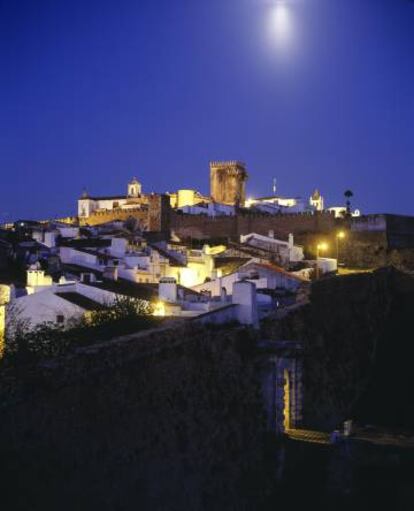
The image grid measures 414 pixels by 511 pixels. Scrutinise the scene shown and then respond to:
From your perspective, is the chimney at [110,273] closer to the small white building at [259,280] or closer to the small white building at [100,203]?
the small white building at [259,280]

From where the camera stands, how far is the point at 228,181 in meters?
68.1

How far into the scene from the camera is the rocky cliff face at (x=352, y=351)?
14815 mm

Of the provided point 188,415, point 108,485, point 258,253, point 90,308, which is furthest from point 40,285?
point 258,253

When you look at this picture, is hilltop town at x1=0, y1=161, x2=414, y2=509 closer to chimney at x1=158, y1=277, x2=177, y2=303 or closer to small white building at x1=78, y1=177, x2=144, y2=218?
chimney at x1=158, y1=277, x2=177, y2=303

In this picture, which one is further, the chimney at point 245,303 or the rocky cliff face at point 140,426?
the chimney at point 245,303

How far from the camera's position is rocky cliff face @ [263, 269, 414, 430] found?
14.8 m

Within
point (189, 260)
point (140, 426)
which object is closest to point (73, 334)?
point (140, 426)

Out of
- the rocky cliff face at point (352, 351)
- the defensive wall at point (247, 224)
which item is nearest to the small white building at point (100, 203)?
the defensive wall at point (247, 224)

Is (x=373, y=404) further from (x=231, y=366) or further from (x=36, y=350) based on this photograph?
(x=36, y=350)

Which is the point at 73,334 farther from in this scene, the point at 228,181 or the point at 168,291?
the point at 228,181

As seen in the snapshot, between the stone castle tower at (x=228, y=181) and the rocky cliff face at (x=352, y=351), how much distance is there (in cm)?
4623

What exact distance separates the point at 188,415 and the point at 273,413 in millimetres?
3178

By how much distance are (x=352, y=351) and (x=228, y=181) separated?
168 ft

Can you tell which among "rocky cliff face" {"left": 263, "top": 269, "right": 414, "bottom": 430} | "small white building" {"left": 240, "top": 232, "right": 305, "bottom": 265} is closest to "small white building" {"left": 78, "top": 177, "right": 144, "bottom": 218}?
"small white building" {"left": 240, "top": 232, "right": 305, "bottom": 265}
